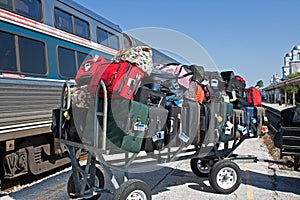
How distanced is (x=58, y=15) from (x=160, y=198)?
439cm

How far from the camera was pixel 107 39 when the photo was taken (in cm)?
913

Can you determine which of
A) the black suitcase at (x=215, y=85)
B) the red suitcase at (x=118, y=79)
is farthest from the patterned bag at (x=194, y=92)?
the red suitcase at (x=118, y=79)

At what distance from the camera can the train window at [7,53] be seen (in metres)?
5.08

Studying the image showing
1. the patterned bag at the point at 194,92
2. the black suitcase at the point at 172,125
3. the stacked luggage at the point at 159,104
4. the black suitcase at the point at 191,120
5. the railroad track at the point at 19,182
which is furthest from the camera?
the railroad track at the point at 19,182

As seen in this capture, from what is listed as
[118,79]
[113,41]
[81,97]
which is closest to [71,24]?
[113,41]

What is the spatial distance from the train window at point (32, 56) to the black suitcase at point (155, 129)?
9.42 ft

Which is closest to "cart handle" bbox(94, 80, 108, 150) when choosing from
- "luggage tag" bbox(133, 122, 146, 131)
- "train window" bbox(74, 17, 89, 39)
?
"luggage tag" bbox(133, 122, 146, 131)

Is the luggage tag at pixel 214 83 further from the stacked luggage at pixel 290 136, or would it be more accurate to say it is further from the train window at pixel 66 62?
the train window at pixel 66 62

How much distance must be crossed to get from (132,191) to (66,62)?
4142 millimetres

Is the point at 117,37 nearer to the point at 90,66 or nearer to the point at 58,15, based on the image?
the point at 58,15

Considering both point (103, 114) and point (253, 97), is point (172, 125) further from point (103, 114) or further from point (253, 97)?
point (253, 97)

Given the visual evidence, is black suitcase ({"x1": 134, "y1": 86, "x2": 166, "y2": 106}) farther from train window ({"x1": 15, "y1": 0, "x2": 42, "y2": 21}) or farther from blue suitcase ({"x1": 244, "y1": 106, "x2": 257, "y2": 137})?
train window ({"x1": 15, "y1": 0, "x2": 42, "y2": 21})

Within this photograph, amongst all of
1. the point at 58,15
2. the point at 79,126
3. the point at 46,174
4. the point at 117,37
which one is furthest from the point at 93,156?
the point at 117,37

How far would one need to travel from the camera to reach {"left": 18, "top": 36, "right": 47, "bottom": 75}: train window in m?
5.51
